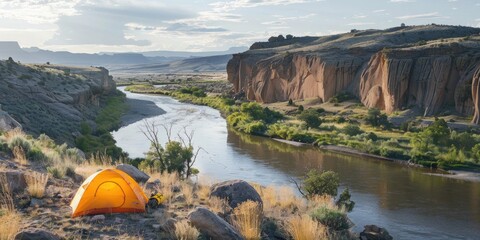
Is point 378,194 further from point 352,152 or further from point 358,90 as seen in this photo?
point 358,90

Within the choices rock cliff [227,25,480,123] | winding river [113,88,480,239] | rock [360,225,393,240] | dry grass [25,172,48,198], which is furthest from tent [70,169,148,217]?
rock cliff [227,25,480,123]

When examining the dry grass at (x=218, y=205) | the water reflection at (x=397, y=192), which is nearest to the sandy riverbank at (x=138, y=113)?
the water reflection at (x=397, y=192)

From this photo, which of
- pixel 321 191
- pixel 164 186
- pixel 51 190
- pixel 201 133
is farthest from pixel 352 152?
pixel 51 190

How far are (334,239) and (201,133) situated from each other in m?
44.1

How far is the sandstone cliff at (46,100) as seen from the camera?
144 feet

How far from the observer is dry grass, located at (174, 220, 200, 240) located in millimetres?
11742

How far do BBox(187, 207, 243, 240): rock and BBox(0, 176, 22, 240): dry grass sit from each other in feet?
13.7

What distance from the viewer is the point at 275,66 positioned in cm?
9762

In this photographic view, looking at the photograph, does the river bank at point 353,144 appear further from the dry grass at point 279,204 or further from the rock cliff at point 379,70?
the dry grass at point 279,204

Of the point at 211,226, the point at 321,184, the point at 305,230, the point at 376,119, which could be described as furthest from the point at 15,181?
the point at 376,119

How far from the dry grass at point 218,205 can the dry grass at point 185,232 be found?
3.11m

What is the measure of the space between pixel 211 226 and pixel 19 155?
30.6 feet

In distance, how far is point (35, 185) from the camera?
13695 millimetres

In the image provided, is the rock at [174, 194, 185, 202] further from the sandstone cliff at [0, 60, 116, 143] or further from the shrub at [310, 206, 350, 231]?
the sandstone cliff at [0, 60, 116, 143]
